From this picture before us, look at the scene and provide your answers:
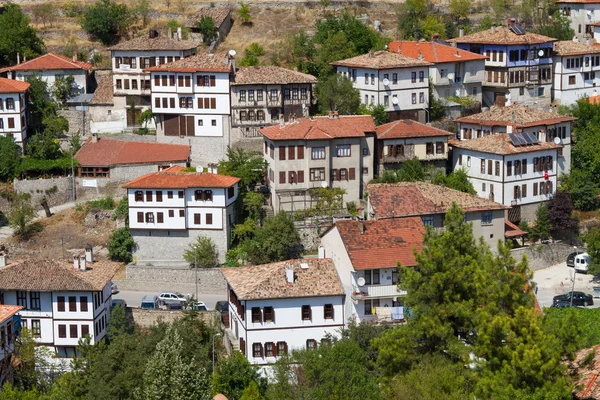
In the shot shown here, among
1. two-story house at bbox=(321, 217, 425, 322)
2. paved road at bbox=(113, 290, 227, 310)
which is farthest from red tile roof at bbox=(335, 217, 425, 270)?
paved road at bbox=(113, 290, 227, 310)

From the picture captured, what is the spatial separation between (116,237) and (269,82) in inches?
576

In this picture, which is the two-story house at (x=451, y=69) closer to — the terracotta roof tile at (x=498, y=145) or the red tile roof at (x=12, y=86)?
the terracotta roof tile at (x=498, y=145)

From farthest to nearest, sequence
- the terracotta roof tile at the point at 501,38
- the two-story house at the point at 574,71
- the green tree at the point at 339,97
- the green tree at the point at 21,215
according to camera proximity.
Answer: the two-story house at the point at 574,71, the terracotta roof tile at the point at 501,38, the green tree at the point at 339,97, the green tree at the point at 21,215

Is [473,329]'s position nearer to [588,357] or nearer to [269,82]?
[588,357]

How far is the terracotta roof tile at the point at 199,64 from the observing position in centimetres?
8706

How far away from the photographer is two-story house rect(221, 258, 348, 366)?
220 feet

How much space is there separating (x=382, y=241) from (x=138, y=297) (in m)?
15.0

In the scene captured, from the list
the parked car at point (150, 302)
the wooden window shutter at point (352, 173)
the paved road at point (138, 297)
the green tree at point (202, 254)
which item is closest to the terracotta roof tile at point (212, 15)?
the wooden window shutter at point (352, 173)

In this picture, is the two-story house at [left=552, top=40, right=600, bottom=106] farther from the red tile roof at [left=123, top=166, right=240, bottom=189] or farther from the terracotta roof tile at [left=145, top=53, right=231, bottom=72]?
the red tile roof at [left=123, top=166, right=240, bottom=189]

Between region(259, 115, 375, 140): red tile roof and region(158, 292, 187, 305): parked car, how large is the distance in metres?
10.8

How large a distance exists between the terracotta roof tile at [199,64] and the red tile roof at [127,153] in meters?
4.78

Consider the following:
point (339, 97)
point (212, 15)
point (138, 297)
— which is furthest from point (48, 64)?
point (138, 297)

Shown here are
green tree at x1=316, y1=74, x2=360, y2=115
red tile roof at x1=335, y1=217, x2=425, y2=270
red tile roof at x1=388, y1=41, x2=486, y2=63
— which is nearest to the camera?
red tile roof at x1=335, y1=217, x2=425, y2=270

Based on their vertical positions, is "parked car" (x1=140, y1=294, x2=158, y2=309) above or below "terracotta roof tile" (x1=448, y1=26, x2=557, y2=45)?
below
